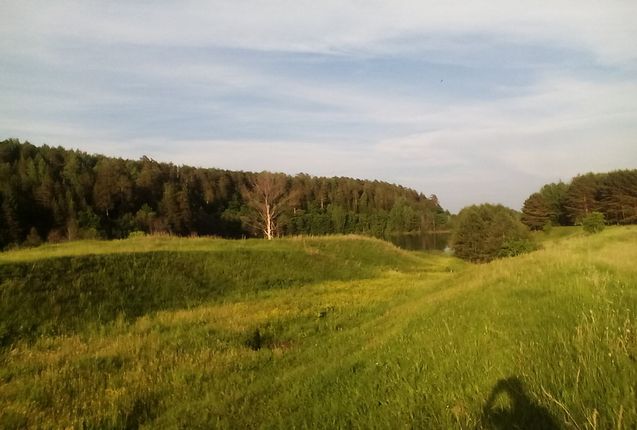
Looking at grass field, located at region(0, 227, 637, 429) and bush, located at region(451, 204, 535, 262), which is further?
bush, located at region(451, 204, 535, 262)

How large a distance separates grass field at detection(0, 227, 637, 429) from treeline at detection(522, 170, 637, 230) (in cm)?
6500

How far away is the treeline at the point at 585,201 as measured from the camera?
7592 cm

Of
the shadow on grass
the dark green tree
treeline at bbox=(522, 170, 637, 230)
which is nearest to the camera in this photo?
the shadow on grass

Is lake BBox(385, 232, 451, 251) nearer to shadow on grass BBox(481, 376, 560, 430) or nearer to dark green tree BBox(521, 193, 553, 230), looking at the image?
dark green tree BBox(521, 193, 553, 230)

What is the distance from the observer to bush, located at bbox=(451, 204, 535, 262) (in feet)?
213

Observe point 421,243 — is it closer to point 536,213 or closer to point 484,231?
point 536,213

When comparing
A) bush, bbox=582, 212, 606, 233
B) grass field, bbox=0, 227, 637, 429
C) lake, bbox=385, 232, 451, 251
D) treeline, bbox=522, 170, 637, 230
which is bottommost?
lake, bbox=385, 232, 451, 251

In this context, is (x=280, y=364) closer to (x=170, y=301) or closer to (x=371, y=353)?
(x=371, y=353)

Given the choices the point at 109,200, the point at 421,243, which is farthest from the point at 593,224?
the point at 109,200

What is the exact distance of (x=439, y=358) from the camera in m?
6.13

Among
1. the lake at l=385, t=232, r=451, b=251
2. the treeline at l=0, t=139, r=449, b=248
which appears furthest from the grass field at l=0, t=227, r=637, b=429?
the lake at l=385, t=232, r=451, b=251

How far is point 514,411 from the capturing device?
4008mm

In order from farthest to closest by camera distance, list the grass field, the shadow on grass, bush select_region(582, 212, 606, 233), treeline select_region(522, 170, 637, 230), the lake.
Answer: the lake
treeline select_region(522, 170, 637, 230)
bush select_region(582, 212, 606, 233)
the grass field
the shadow on grass

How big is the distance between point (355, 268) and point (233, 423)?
76.7 feet
